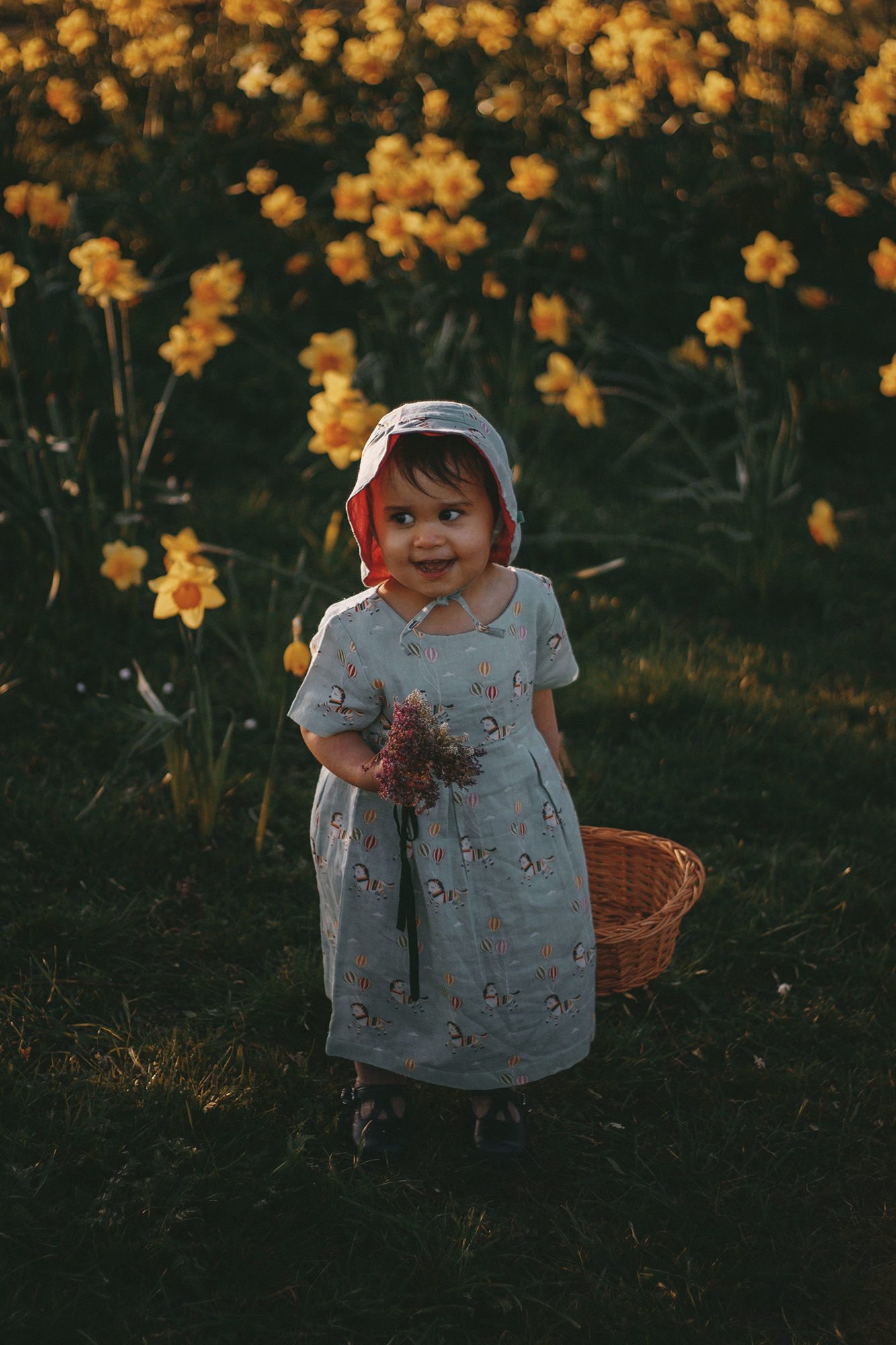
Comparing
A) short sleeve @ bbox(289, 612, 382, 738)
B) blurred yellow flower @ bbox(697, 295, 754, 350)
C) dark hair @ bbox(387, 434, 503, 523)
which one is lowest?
short sleeve @ bbox(289, 612, 382, 738)

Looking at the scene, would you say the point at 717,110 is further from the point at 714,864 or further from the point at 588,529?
the point at 714,864

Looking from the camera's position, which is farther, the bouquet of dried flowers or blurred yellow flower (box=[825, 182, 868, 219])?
blurred yellow flower (box=[825, 182, 868, 219])

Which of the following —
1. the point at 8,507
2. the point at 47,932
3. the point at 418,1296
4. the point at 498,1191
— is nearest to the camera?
the point at 418,1296

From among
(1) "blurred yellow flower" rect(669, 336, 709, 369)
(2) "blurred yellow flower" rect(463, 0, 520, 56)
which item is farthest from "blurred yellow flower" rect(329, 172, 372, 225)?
(2) "blurred yellow flower" rect(463, 0, 520, 56)

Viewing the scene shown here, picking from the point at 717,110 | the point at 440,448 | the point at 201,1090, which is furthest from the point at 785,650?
the point at 717,110

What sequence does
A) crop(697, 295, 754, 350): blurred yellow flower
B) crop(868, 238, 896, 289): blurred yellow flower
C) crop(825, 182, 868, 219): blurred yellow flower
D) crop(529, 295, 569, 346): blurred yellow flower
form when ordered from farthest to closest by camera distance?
1. crop(825, 182, 868, 219): blurred yellow flower
2. crop(529, 295, 569, 346): blurred yellow flower
3. crop(868, 238, 896, 289): blurred yellow flower
4. crop(697, 295, 754, 350): blurred yellow flower

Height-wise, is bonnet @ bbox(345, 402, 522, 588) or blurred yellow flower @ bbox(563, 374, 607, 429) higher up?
bonnet @ bbox(345, 402, 522, 588)

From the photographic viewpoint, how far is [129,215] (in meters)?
4.81

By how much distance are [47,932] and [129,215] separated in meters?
3.75

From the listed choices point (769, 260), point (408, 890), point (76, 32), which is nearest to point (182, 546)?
point (408, 890)

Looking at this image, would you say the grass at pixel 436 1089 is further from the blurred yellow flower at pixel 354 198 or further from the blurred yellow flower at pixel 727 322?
the blurred yellow flower at pixel 354 198

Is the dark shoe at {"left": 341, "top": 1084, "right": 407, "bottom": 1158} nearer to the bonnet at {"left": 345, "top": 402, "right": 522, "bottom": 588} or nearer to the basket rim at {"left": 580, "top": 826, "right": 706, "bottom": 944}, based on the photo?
the basket rim at {"left": 580, "top": 826, "right": 706, "bottom": 944}

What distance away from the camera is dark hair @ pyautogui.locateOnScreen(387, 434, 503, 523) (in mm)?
1619

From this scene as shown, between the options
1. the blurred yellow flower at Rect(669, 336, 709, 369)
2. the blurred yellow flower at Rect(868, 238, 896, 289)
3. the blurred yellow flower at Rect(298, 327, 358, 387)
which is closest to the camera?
the blurred yellow flower at Rect(298, 327, 358, 387)
